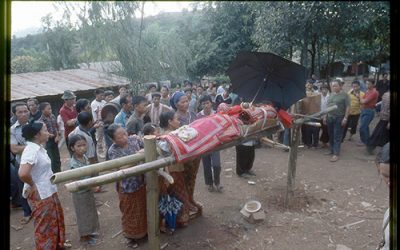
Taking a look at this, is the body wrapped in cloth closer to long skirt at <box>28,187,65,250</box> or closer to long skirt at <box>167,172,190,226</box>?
long skirt at <box>167,172,190,226</box>

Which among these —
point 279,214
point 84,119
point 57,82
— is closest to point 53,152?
point 84,119

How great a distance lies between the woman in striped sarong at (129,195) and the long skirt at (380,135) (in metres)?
5.88

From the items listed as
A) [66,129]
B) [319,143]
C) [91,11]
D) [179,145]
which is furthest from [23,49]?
[179,145]

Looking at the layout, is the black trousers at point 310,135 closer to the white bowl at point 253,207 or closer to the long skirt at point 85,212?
the white bowl at point 253,207

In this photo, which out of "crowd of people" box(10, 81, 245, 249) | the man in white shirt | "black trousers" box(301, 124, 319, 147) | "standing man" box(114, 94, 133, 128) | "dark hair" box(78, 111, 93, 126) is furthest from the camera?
"black trousers" box(301, 124, 319, 147)

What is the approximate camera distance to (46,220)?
3.83 meters

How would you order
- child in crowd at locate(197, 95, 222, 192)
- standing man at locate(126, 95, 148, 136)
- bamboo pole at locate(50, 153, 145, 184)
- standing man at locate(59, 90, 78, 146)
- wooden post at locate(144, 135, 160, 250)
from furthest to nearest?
standing man at locate(59, 90, 78, 146) < child in crowd at locate(197, 95, 222, 192) < standing man at locate(126, 95, 148, 136) < wooden post at locate(144, 135, 160, 250) < bamboo pole at locate(50, 153, 145, 184)

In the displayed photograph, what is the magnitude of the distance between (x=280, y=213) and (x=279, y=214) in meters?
0.05

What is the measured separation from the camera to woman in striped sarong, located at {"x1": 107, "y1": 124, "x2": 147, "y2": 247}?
13.1 feet

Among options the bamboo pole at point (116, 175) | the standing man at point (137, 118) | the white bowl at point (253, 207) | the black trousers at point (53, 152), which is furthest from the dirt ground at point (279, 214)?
the bamboo pole at point (116, 175)

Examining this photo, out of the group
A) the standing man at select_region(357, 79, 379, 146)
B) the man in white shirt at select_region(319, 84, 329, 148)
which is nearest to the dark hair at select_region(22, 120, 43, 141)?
the man in white shirt at select_region(319, 84, 329, 148)

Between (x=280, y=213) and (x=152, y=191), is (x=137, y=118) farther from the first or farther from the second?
(x=280, y=213)

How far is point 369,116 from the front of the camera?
8.12 meters

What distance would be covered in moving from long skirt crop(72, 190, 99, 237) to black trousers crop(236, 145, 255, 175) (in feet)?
10.4
